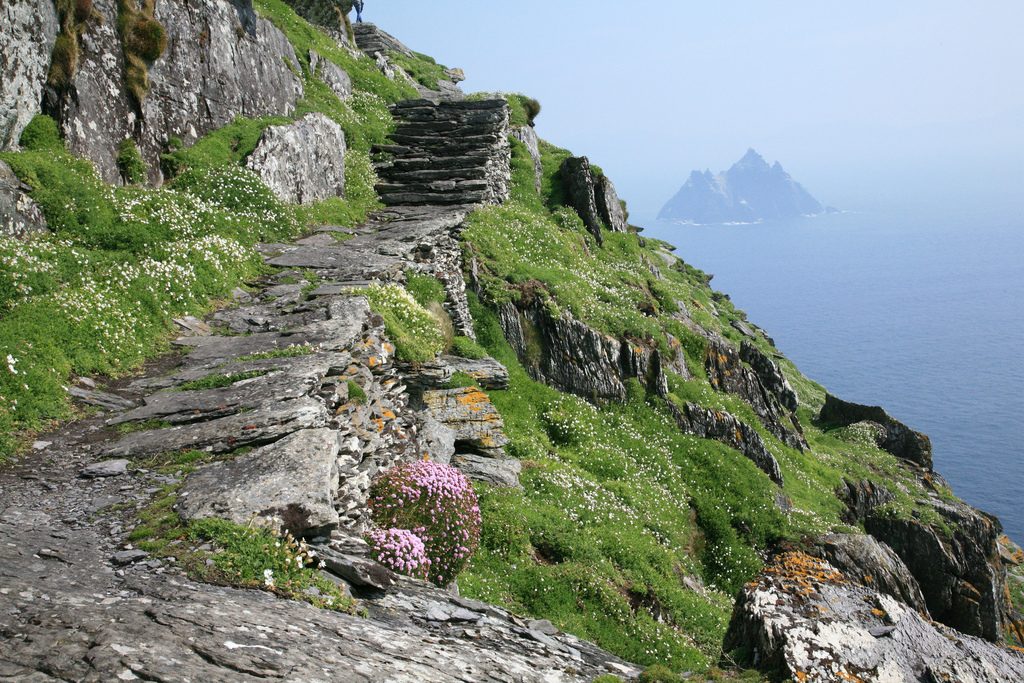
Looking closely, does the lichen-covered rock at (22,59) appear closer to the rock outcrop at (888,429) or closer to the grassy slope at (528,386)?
the grassy slope at (528,386)

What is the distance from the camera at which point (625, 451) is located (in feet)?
71.8

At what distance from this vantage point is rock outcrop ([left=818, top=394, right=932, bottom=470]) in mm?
37656

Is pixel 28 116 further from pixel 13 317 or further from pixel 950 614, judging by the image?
pixel 950 614

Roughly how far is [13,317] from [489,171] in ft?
73.0

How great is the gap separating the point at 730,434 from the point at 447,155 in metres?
18.2

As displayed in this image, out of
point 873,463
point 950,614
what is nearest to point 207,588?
point 950,614

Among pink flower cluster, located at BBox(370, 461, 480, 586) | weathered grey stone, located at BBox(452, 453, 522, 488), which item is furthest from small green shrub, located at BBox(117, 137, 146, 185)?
pink flower cluster, located at BBox(370, 461, 480, 586)

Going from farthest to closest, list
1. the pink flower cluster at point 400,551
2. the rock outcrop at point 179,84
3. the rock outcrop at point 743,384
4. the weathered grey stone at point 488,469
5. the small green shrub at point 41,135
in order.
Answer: the rock outcrop at point 743,384 → the rock outcrop at point 179,84 → the small green shrub at point 41,135 → the weathered grey stone at point 488,469 → the pink flower cluster at point 400,551

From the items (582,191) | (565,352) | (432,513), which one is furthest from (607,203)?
(432,513)

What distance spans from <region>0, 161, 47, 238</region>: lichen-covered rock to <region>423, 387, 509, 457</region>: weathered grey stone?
9758 millimetres

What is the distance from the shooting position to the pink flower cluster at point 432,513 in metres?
12.0

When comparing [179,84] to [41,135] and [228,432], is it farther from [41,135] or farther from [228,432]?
[228,432]

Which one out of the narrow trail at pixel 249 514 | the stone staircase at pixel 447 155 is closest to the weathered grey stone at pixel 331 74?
the stone staircase at pixel 447 155

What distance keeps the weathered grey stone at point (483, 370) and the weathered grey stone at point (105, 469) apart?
9.95m
